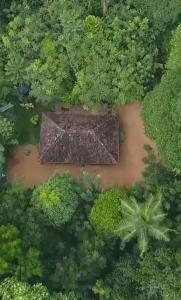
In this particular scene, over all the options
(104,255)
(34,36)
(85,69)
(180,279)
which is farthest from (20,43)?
(180,279)

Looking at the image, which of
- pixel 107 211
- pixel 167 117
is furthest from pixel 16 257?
pixel 167 117

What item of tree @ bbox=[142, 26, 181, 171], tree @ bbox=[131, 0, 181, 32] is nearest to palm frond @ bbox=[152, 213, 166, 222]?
tree @ bbox=[142, 26, 181, 171]

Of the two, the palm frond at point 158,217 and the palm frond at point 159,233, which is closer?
the palm frond at point 158,217

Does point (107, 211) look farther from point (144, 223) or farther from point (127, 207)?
point (144, 223)

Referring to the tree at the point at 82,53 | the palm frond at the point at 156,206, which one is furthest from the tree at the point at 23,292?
the tree at the point at 82,53

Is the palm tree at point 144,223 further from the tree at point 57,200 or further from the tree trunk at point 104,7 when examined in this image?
the tree trunk at point 104,7

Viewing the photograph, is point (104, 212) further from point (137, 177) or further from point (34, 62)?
point (34, 62)
